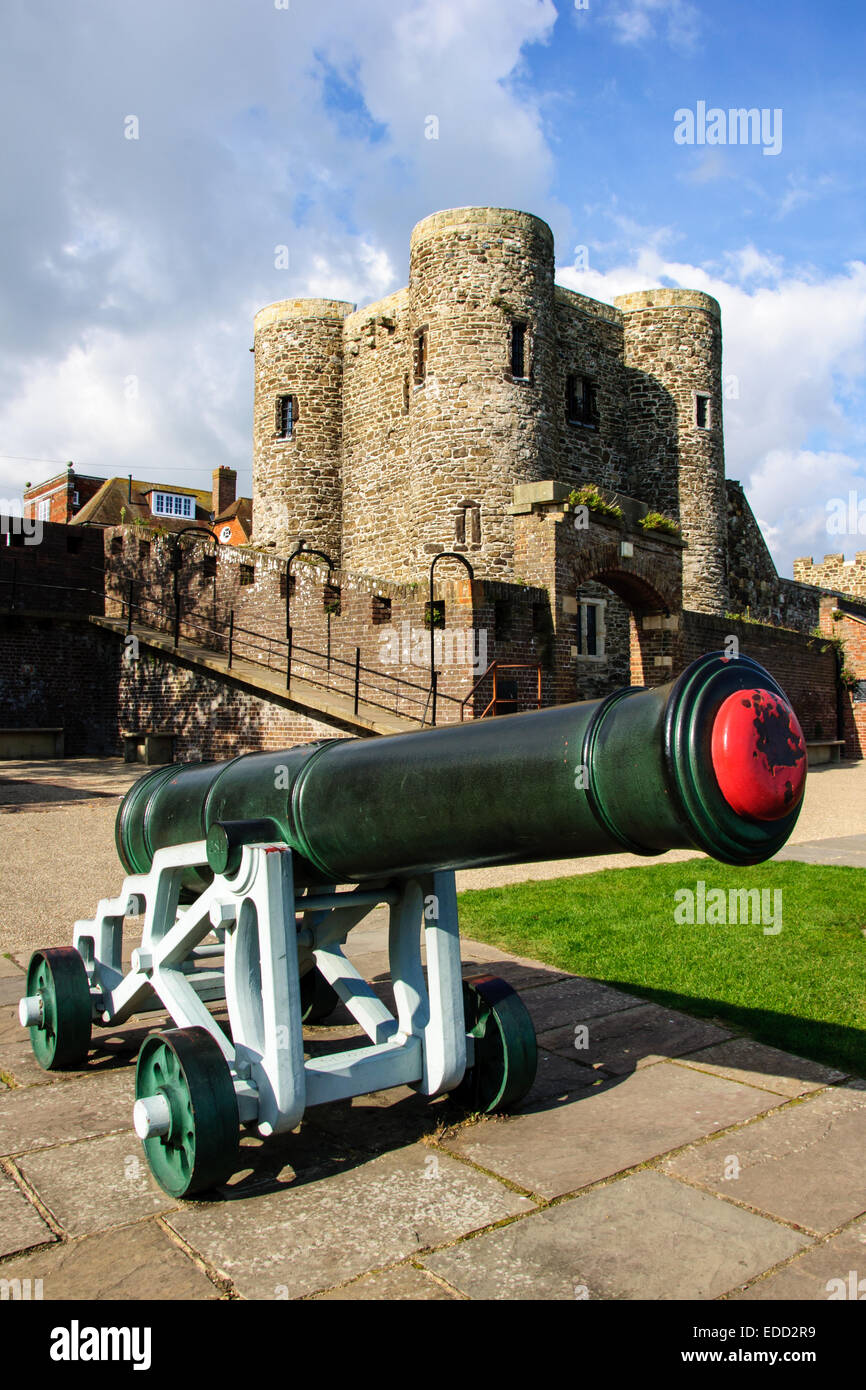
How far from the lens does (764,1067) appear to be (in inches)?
162

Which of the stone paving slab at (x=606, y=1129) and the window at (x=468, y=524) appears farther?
the window at (x=468, y=524)

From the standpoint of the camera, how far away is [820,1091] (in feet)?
12.6

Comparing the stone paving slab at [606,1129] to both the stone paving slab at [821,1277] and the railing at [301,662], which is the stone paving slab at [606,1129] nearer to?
the stone paving slab at [821,1277]

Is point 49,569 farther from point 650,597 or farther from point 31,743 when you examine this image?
point 650,597

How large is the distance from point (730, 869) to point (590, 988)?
4.21 meters

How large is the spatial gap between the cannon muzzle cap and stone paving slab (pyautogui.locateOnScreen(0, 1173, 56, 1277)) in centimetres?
210

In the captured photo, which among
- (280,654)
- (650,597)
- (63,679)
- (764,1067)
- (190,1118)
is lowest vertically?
(764,1067)

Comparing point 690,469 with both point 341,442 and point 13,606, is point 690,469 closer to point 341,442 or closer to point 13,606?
point 341,442

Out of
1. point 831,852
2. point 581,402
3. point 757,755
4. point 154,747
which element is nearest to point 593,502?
point 831,852

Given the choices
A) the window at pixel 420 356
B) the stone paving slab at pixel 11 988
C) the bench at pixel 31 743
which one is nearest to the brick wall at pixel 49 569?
the bench at pixel 31 743

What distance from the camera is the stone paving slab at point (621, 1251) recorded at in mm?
2502

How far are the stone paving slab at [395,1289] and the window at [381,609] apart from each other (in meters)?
14.0

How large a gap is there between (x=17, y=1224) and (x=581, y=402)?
24.5 m


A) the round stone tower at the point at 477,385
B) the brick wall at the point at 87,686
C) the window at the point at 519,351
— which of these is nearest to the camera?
the brick wall at the point at 87,686
